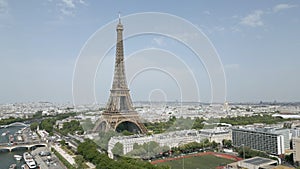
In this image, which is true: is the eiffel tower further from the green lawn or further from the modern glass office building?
the modern glass office building

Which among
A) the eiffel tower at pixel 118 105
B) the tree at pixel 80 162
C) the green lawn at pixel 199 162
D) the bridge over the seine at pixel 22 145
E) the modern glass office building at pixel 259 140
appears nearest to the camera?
the tree at pixel 80 162

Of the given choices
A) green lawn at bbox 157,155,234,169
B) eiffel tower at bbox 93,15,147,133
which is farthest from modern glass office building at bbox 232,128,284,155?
eiffel tower at bbox 93,15,147,133

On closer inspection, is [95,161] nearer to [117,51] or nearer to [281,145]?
[117,51]

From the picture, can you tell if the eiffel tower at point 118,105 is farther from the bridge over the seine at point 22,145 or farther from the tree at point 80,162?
the tree at point 80,162

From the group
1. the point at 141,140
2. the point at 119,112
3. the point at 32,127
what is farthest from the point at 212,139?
the point at 32,127

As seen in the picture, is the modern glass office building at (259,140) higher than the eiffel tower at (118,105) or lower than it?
lower

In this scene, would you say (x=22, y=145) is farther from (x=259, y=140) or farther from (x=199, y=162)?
(x=259, y=140)

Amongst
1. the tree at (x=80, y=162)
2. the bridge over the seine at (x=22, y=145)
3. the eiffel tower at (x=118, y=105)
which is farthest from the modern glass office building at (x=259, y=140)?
the bridge over the seine at (x=22, y=145)

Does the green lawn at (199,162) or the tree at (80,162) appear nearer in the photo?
the tree at (80,162)
